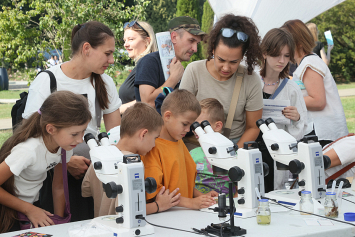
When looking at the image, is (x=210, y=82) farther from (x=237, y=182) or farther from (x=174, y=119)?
(x=237, y=182)

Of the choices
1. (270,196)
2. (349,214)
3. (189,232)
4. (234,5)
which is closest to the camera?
(189,232)

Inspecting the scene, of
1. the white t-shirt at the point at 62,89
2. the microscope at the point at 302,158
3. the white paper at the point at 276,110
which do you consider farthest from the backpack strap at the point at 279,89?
the white t-shirt at the point at 62,89

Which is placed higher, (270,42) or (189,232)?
(270,42)

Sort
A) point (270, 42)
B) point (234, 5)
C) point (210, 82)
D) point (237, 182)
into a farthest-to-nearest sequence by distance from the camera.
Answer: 1. point (234, 5)
2. point (270, 42)
3. point (210, 82)
4. point (237, 182)

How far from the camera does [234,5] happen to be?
5.40 m

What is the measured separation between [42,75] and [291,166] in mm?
1742

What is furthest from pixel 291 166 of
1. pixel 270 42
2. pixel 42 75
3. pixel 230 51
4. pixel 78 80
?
pixel 42 75

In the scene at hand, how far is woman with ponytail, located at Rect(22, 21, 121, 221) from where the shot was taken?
8.94ft

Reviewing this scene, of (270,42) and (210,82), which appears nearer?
(210,82)

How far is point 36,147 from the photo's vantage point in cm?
237

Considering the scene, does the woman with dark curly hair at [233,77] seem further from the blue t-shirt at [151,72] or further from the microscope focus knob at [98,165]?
the microscope focus knob at [98,165]

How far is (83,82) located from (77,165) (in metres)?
0.60

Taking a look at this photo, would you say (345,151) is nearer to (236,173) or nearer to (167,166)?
(236,173)

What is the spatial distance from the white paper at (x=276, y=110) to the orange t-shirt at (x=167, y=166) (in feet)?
3.48
